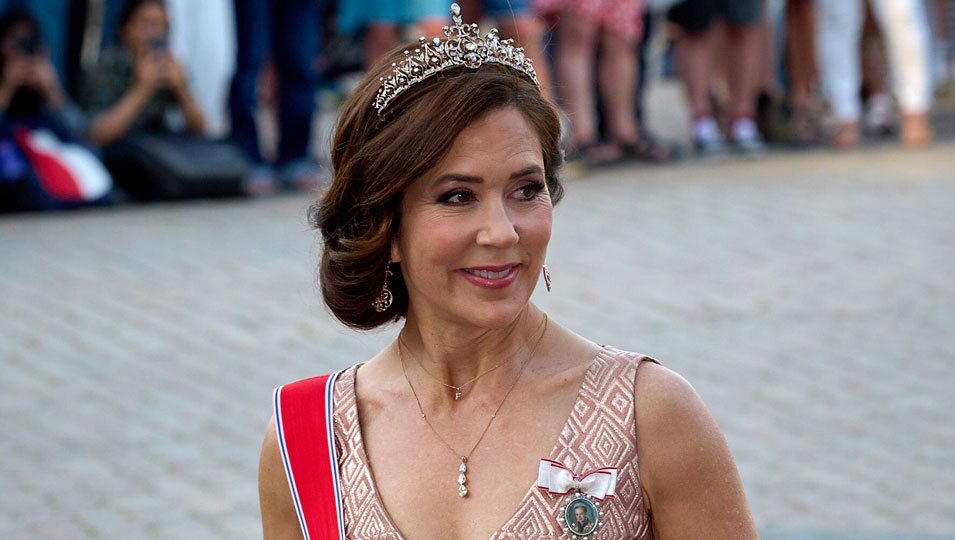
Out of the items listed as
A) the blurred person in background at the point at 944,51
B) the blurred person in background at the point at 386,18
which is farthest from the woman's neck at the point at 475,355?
the blurred person in background at the point at 944,51

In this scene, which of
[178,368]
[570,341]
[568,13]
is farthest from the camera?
[568,13]

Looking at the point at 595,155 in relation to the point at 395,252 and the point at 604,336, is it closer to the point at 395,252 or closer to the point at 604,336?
the point at 604,336

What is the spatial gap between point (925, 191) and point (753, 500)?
565cm

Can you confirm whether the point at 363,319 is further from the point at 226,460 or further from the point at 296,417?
the point at 226,460

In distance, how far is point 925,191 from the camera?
34.3ft

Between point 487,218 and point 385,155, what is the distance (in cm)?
19

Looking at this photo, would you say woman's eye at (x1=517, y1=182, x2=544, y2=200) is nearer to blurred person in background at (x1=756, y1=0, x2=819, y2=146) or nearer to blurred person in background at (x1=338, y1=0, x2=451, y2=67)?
blurred person in background at (x1=338, y1=0, x2=451, y2=67)

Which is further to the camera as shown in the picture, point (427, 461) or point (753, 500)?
point (753, 500)

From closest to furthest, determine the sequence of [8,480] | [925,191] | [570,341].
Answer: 1. [570,341]
2. [8,480]
3. [925,191]

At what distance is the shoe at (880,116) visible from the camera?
45.1 ft

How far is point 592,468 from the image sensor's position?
243cm

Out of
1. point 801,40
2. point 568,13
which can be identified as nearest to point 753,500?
point 568,13

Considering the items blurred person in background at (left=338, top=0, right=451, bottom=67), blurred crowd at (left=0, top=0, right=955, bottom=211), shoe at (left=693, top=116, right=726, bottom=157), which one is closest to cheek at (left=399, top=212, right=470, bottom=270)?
blurred crowd at (left=0, top=0, right=955, bottom=211)

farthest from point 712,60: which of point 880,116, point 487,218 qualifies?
point 487,218
